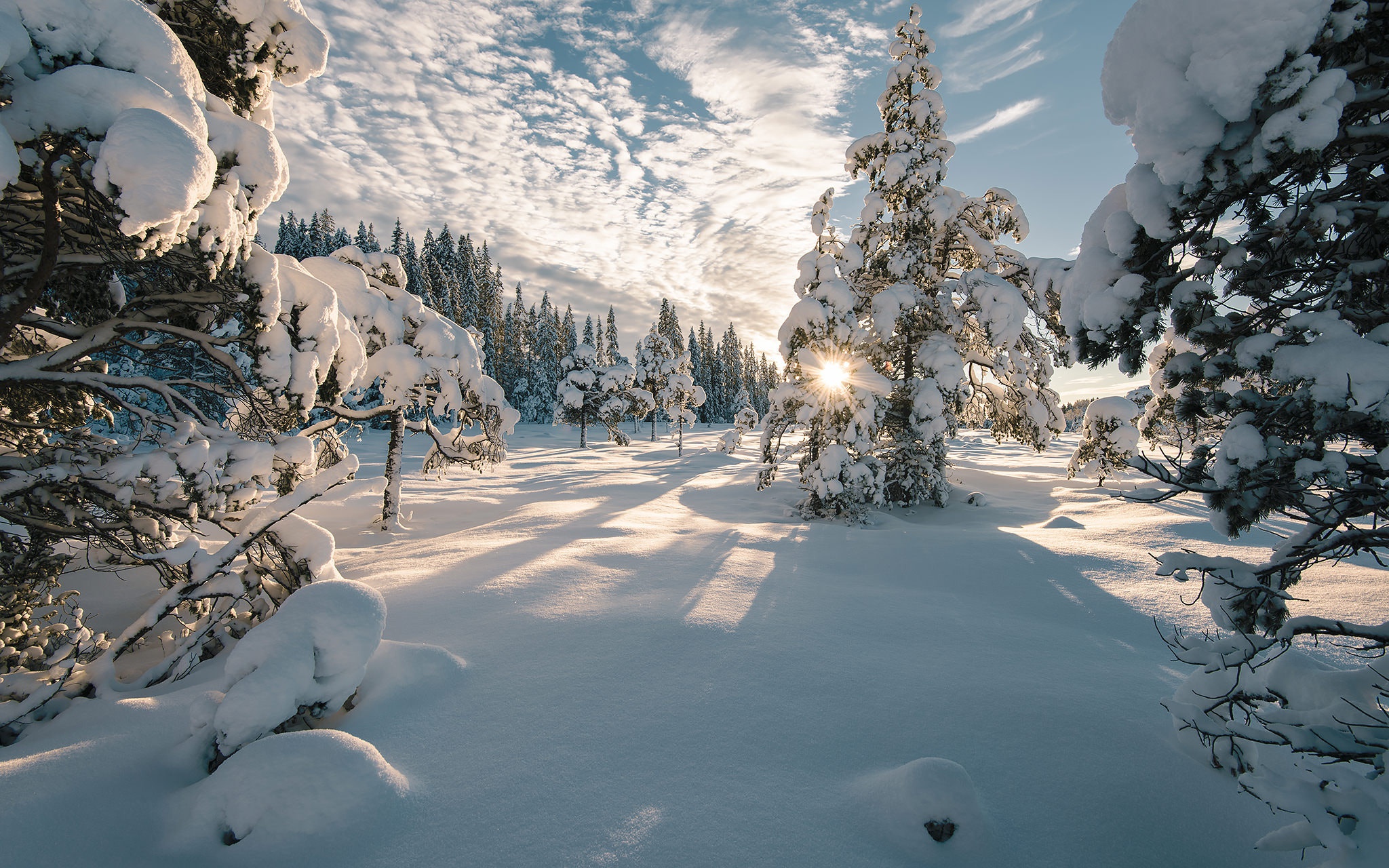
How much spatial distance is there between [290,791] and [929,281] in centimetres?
1320

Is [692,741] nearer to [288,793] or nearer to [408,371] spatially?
[288,793]

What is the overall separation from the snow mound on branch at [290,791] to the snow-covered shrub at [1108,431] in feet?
27.4

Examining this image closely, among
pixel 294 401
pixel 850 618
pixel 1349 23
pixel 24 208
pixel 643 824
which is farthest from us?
pixel 850 618

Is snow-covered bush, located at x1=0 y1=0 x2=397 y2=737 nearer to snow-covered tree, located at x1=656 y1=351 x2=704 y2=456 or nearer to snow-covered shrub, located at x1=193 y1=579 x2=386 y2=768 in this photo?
snow-covered shrub, located at x1=193 y1=579 x2=386 y2=768

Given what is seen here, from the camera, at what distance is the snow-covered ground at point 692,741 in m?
2.52

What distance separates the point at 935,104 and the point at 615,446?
35.1 m

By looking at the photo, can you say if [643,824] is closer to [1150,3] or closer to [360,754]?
[360,754]

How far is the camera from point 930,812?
2.59 meters

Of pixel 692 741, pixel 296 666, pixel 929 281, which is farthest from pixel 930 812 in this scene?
pixel 929 281

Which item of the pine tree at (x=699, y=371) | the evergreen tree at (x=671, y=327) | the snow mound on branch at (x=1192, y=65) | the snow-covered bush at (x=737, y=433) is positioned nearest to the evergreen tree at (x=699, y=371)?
the pine tree at (x=699, y=371)

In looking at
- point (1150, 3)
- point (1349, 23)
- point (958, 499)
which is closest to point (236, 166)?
point (1150, 3)

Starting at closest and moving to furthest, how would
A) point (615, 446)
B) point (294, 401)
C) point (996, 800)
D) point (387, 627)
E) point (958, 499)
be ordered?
point (996, 800), point (294, 401), point (387, 627), point (958, 499), point (615, 446)

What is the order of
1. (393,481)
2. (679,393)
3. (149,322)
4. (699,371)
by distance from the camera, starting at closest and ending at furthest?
(149,322)
(393,481)
(679,393)
(699,371)

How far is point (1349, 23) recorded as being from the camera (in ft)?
6.24
